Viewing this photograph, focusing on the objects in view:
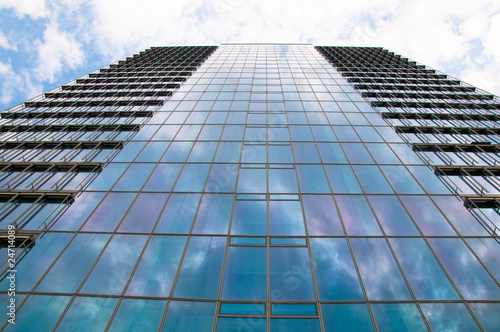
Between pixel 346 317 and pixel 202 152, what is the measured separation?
1210 cm

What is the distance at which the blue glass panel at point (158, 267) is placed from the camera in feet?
33.4

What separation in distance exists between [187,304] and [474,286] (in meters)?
10.2

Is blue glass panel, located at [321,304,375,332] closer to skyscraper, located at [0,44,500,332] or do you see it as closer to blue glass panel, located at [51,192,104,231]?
skyscraper, located at [0,44,500,332]

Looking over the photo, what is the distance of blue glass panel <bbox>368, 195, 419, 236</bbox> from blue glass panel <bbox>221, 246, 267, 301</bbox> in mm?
5732

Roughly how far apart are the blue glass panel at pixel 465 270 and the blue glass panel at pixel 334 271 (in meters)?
3.70

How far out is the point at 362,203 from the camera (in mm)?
13945

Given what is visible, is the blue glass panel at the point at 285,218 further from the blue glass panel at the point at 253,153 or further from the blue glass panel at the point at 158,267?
the blue glass panel at the point at 158,267

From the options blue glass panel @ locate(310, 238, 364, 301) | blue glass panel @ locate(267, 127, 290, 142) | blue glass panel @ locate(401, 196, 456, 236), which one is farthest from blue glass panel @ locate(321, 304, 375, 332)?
blue glass panel @ locate(267, 127, 290, 142)

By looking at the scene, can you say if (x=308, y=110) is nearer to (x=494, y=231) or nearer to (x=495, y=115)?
(x=494, y=231)

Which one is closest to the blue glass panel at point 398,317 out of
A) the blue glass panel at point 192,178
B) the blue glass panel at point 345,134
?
the blue glass panel at point 192,178

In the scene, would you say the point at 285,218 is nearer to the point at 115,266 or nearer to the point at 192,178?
the point at 192,178

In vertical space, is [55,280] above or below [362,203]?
below

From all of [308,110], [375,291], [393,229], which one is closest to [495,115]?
[308,110]

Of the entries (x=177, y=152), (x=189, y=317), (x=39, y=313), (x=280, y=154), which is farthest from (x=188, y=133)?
(x=189, y=317)
